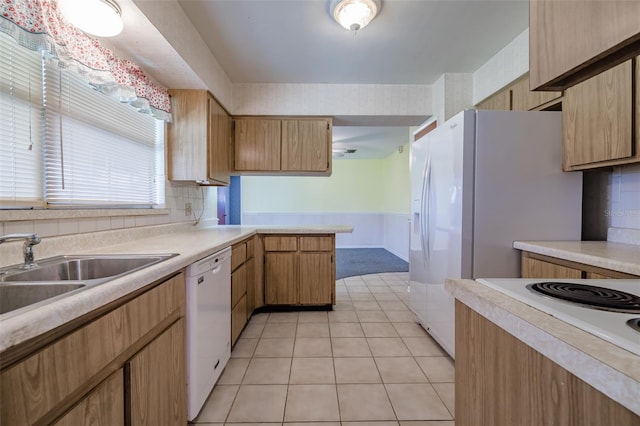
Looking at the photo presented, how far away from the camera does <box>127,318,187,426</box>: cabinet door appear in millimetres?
938

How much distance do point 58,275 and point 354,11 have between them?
2168mm

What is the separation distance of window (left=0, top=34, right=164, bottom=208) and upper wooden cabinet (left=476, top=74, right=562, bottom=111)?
2.86 m

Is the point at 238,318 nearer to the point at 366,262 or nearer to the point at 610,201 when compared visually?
the point at 610,201

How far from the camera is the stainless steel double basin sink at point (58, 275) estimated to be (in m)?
0.88

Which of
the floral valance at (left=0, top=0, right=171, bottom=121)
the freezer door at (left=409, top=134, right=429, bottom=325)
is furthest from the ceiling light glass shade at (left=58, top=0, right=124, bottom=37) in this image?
the freezer door at (left=409, top=134, right=429, bottom=325)

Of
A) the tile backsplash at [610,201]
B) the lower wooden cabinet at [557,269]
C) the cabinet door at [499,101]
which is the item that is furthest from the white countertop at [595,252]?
the cabinet door at [499,101]

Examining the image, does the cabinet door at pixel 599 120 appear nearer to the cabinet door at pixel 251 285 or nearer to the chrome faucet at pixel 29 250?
the cabinet door at pixel 251 285

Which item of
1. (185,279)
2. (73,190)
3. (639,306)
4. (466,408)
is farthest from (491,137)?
(73,190)

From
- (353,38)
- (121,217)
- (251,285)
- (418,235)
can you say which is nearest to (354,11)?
(353,38)

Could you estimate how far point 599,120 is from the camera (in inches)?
60.5

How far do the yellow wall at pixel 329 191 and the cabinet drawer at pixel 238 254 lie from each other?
4712 millimetres

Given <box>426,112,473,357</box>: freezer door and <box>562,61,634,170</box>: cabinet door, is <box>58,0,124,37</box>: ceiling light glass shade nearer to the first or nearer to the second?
<box>426,112,473,357</box>: freezer door

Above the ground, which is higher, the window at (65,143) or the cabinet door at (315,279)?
the window at (65,143)

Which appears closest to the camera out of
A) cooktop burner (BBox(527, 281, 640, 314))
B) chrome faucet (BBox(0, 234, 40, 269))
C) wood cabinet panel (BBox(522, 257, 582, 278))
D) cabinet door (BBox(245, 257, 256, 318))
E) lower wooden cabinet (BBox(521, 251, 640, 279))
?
cooktop burner (BBox(527, 281, 640, 314))
